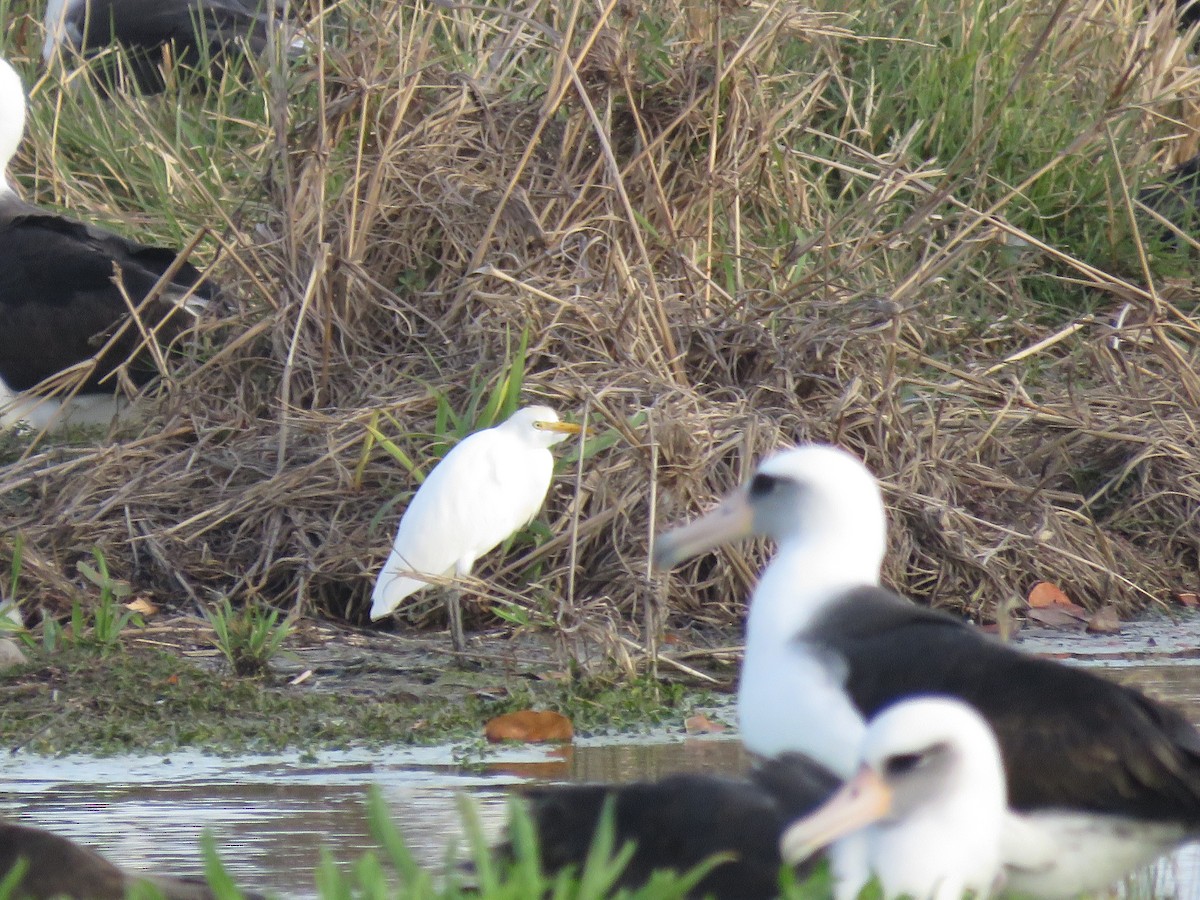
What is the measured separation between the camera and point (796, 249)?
262 inches

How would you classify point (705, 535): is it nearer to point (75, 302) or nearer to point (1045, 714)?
point (1045, 714)

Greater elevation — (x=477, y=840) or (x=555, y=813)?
(x=477, y=840)

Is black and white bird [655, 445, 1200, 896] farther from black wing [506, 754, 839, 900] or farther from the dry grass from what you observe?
the dry grass

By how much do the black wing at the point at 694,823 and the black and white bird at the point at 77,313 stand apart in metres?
3.75

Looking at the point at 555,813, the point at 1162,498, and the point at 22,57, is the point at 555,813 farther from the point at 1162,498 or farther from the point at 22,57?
the point at 22,57

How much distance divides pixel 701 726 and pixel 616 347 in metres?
1.74

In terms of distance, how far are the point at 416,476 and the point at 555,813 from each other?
275cm

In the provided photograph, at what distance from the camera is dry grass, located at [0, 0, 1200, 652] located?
19.4 feet

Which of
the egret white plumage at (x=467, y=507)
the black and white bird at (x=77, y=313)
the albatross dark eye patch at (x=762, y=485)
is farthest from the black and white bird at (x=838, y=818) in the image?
the black and white bird at (x=77, y=313)

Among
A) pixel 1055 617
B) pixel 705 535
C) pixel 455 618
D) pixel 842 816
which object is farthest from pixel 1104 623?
pixel 842 816

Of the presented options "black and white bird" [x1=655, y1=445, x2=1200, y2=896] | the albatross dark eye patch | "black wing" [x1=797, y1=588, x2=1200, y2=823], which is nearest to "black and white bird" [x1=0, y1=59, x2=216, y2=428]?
the albatross dark eye patch

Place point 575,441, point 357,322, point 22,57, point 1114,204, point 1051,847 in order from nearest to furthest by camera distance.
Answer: point 1051,847 → point 575,441 → point 357,322 → point 1114,204 → point 22,57

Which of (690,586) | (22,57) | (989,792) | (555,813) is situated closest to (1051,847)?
(989,792)

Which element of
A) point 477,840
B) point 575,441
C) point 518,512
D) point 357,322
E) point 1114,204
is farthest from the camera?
point 1114,204
